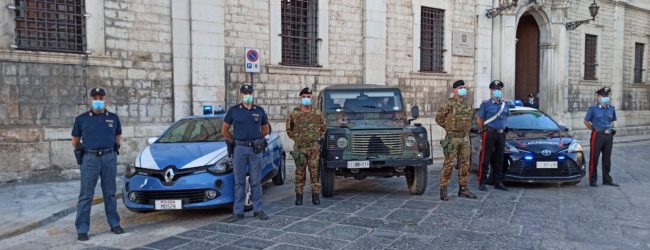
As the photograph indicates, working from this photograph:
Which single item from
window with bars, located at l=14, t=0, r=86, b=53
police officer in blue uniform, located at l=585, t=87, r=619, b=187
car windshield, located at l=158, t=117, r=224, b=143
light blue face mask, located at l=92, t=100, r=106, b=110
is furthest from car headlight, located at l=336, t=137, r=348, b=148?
window with bars, located at l=14, t=0, r=86, b=53

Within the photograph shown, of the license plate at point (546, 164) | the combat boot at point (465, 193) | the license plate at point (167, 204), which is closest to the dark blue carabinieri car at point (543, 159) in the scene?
the license plate at point (546, 164)

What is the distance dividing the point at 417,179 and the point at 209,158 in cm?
320

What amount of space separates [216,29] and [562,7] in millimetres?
14294

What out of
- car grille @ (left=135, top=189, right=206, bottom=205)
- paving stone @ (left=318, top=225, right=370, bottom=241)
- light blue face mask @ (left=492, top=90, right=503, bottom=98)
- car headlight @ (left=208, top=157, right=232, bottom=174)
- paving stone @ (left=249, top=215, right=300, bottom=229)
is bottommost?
paving stone @ (left=249, top=215, right=300, bottom=229)

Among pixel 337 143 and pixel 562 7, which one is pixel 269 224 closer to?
pixel 337 143

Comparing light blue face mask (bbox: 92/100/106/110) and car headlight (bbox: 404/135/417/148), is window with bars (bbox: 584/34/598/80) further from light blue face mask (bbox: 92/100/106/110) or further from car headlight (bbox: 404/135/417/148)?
light blue face mask (bbox: 92/100/106/110)

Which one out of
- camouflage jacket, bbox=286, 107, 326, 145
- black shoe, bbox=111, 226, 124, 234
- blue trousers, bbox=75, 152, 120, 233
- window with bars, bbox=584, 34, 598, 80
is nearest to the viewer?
blue trousers, bbox=75, 152, 120, 233

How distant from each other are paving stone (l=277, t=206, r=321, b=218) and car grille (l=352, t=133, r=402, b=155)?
1.09 meters

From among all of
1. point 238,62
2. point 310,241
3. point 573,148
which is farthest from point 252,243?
point 238,62

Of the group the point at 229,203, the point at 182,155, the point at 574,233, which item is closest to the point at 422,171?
Result: the point at 574,233

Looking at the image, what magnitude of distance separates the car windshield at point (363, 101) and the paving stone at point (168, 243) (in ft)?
12.2

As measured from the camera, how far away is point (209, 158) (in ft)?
20.7

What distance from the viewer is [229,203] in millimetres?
6320

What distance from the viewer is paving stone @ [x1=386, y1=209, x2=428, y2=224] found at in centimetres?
606
